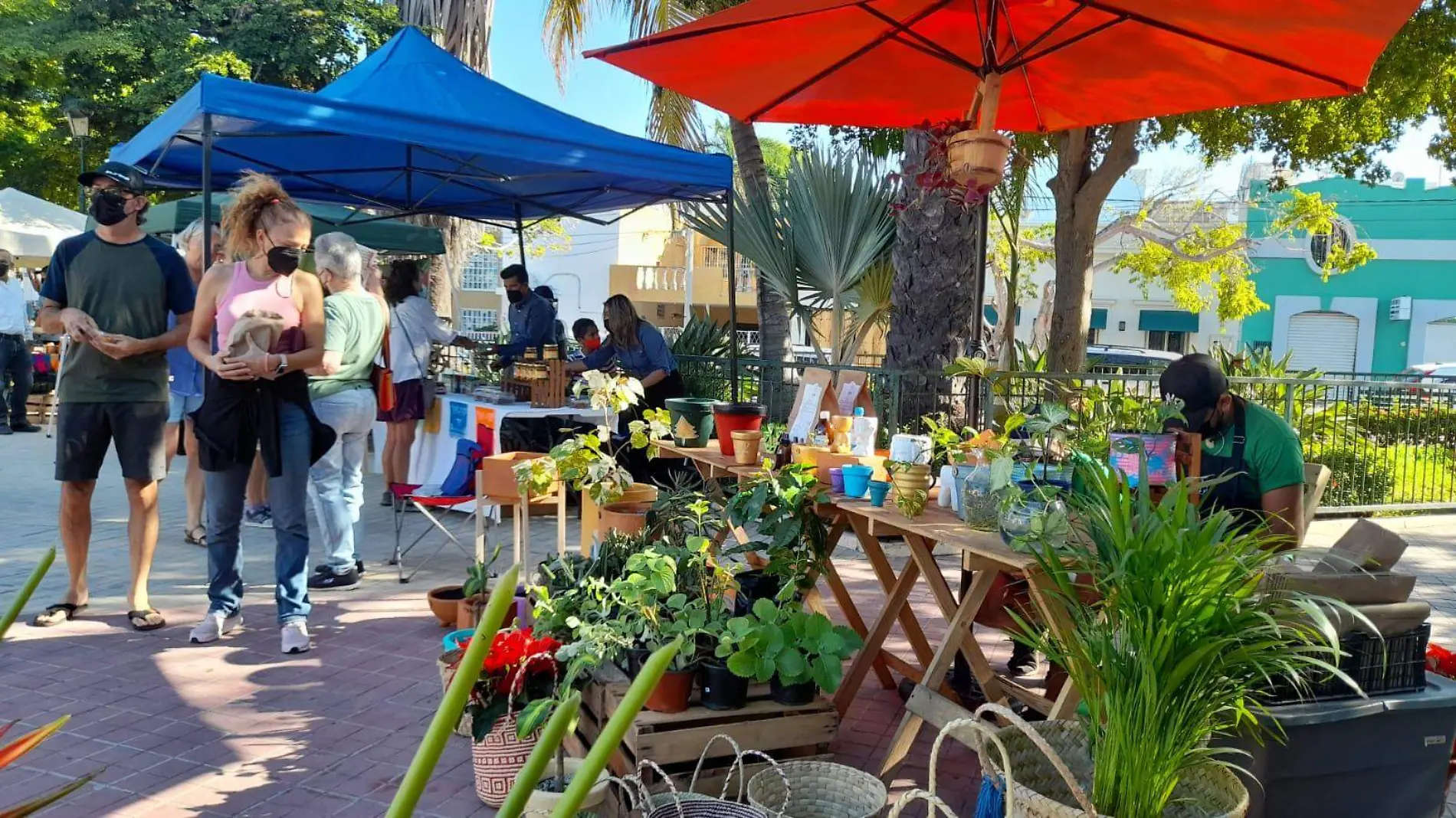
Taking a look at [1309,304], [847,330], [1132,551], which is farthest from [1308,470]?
[1309,304]

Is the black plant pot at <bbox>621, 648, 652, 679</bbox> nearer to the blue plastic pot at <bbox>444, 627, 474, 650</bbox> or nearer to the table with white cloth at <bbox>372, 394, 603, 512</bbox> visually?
the blue plastic pot at <bbox>444, 627, 474, 650</bbox>

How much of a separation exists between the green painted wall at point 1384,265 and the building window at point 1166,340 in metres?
4.42

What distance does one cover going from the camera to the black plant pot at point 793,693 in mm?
3219

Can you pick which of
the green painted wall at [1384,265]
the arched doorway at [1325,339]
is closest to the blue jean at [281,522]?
the green painted wall at [1384,265]

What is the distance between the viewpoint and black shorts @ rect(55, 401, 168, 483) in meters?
4.54

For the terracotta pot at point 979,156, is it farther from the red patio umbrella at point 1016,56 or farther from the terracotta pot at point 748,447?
the terracotta pot at point 748,447

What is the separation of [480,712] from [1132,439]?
6.80 feet

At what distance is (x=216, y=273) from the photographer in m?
4.43

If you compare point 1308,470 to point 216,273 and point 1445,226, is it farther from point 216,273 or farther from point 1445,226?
point 1445,226

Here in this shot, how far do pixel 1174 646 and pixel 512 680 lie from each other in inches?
70.4

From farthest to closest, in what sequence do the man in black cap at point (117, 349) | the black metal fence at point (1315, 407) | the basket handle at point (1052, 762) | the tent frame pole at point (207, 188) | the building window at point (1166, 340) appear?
the building window at point (1166, 340), the black metal fence at point (1315, 407), the tent frame pole at point (207, 188), the man in black cap at point (117, 349), the basket handle at point (1052, 762)

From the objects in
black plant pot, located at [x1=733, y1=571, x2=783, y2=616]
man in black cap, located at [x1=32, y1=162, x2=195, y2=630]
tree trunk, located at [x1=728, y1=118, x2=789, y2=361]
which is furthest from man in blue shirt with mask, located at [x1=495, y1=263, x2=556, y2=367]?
black plant pot, located at [x1=733, y1=571, x2=783, y2=616]

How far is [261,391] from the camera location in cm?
442

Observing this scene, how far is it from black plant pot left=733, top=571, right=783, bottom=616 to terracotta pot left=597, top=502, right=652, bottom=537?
61 cm
